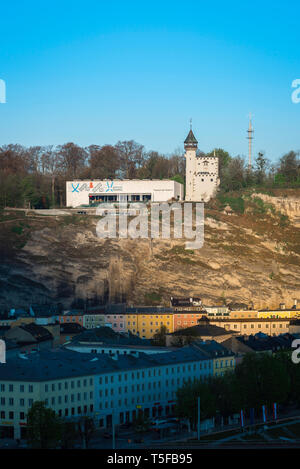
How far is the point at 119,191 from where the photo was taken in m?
106

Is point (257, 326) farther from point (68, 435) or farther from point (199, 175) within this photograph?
point (68, 435)

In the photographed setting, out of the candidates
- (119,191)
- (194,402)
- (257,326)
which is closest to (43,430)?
(194,402)

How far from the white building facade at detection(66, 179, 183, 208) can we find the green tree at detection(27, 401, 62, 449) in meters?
58.8

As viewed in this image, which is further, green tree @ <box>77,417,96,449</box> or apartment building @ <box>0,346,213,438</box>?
apartment building @ <box>0,346,213,438</box>

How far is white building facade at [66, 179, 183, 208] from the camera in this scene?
106 metres

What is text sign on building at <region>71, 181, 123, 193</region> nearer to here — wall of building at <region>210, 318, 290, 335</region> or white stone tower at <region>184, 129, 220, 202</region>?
white stone tower at <region>184, 129, 220, 202</region>

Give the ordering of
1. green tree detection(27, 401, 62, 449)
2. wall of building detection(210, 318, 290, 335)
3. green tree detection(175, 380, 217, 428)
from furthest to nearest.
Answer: wall of building detection(210, 318, 290, 335)
green tree detection(175, 380, 217, 428)
green tree detection(27, 401, 62, 449)

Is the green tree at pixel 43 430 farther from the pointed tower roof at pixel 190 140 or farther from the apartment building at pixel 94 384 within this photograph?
the pointed tower roof at pixel 190 140

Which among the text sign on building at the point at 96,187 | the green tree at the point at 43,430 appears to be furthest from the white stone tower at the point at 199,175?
the green tree at the point at 43,430

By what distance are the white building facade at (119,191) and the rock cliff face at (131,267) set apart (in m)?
7.16

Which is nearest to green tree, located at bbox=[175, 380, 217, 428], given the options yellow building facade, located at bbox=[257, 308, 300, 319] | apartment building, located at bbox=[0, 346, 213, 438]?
apartment building, located at bbox=[0, 346, 213, 438]

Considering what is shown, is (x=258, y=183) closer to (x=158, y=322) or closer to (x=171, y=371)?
(x=158, y=322)
